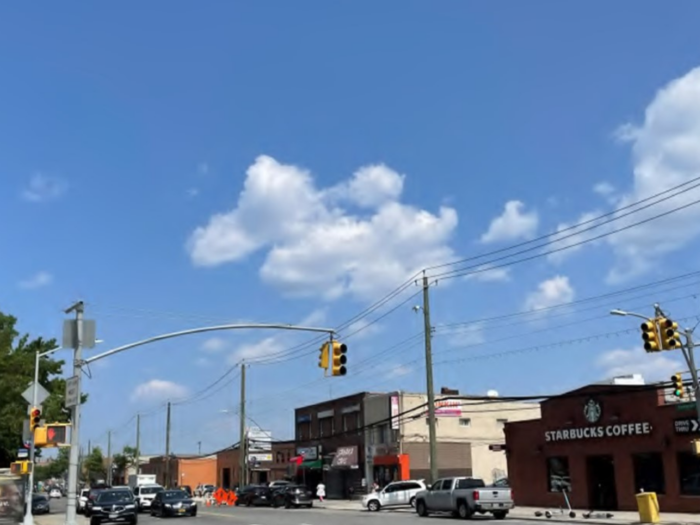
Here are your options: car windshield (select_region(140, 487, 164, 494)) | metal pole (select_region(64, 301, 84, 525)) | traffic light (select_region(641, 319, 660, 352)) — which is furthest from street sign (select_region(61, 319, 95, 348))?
car windshield (select_region(140, 487, 164, 494))

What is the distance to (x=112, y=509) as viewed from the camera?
34.6m

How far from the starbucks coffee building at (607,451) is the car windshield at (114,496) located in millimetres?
20230

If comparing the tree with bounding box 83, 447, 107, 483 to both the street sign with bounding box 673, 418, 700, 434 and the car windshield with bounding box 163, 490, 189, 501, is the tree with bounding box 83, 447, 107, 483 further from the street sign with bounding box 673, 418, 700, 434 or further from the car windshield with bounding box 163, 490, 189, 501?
the street sign with bounding box 673, 418, 700, 434

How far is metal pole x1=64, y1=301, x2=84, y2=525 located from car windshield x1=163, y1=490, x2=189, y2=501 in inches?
759

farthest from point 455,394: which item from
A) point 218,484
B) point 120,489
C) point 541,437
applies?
point 218,484

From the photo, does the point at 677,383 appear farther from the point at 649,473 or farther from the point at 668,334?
the point at 649,473

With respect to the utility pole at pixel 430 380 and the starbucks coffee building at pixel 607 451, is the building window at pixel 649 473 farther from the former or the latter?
the utility pole at pixel 430 380

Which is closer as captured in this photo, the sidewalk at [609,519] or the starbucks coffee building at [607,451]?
the sidewalk at [609,519]

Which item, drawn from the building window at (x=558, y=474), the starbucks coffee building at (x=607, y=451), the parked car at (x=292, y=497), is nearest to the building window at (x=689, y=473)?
the starbucks coffee building at (x=607, y=451)

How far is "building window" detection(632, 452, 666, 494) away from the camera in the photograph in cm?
3475

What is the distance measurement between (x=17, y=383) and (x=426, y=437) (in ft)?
97.4

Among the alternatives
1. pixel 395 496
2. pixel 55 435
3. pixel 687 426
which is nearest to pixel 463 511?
pixel 687 426

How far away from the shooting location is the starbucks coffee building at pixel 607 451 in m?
33.8

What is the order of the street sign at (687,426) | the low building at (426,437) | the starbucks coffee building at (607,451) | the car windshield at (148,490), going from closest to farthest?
1. the street sign at (687,426)
2. the starbucks coffee building at (607,451)
3. the car windshield at (148,490)
4. the low building at (426,437)
